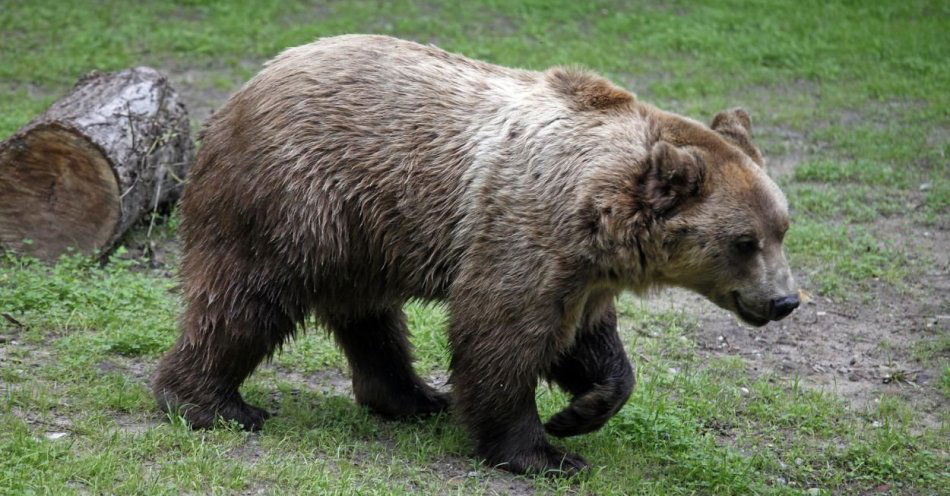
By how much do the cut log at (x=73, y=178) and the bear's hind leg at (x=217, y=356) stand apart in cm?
237

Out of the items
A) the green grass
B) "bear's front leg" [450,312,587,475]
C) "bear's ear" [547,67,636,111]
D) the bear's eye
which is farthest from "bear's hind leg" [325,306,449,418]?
the bear's eye

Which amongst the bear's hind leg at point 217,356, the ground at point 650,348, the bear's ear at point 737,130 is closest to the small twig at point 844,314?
the ground at point 650,348

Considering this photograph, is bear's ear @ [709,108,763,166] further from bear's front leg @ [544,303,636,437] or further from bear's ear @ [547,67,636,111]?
bear's front leg @ [544,303,636,437]

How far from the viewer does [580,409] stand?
5.98 metres

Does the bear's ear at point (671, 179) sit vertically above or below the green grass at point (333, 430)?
above

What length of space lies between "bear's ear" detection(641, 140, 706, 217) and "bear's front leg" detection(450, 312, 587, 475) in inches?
33.0

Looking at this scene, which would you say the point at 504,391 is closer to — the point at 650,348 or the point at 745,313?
the point at 745,313

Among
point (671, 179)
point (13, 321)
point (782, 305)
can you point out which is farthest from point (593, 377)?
point (13, 321)

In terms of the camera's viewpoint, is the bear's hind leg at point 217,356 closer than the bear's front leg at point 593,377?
No

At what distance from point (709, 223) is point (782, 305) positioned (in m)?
0.55

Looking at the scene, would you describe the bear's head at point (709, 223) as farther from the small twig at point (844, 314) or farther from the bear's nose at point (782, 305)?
the small twig at point (844, 314)

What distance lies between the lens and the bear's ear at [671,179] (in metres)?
5.56

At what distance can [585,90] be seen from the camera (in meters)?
6.09

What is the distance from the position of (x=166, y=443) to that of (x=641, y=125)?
288cm
